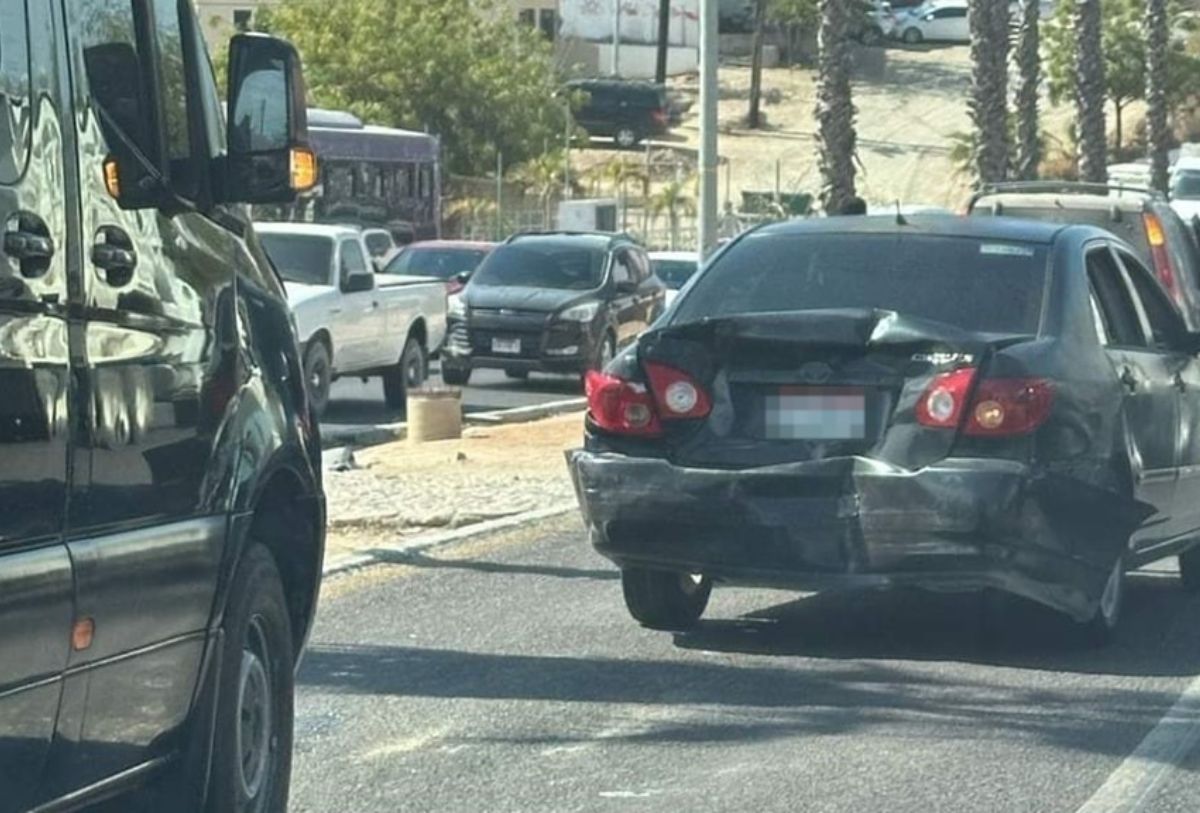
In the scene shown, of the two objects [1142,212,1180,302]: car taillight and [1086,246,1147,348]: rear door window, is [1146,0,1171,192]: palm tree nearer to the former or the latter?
[1142,212,1180,302]: car taillight

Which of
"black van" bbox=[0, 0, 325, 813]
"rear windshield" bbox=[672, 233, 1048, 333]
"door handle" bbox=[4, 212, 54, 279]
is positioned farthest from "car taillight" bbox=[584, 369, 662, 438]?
"door handle" bbox=[4, 212, 54, 279]

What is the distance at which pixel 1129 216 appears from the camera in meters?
18.8

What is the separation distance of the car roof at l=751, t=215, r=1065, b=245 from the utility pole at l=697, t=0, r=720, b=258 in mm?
11387

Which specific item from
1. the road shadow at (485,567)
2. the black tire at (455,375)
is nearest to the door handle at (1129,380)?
the road shadow at (485,567)

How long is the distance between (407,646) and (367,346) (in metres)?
14.2

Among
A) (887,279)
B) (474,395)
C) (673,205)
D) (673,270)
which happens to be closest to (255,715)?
(887,279)

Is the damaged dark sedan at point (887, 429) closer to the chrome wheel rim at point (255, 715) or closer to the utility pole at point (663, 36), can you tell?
the chrome wheel rim at point (255, 715)

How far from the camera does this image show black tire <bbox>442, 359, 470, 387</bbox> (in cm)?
2797

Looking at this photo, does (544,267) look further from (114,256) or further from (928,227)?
(114,256)

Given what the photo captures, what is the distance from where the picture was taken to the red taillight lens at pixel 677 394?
9.88 meters

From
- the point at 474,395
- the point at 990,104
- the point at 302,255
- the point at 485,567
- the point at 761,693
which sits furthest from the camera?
the point at 990,104

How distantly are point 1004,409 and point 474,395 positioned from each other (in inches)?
706

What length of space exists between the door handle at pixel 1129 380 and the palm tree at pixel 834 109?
17692 mm

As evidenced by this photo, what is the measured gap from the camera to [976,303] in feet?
33.2
